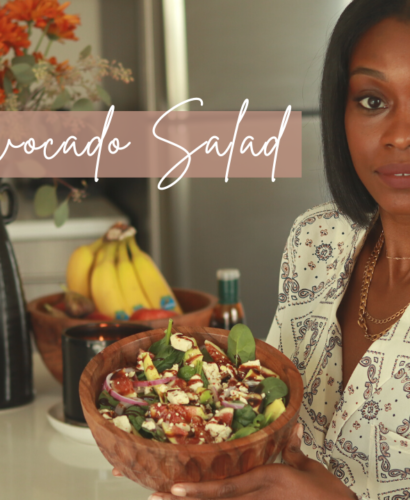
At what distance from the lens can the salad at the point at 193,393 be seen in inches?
20.1

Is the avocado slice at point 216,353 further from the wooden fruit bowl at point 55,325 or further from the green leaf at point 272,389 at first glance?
the wooden fruit bowl at point 55,325

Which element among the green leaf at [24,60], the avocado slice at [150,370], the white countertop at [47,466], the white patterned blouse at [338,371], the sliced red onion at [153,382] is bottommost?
the white countertop at [47,466]

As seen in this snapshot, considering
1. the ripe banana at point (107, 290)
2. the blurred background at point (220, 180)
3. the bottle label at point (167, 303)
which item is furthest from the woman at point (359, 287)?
the blurred background at point (220, 180)

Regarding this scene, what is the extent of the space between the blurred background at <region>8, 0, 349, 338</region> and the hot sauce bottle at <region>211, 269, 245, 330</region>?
924mm

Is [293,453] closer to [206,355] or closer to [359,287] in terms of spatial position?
[206,355]

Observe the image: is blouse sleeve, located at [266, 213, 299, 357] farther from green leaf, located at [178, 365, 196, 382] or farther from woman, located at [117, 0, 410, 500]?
green leaf, located at [178, 365, 196, 382]

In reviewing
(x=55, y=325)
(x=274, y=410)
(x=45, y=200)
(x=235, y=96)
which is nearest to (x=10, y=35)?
(x=45, y=200)

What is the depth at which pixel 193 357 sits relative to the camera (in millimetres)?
602

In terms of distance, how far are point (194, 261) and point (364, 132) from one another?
1289mm

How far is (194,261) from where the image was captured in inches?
79.4

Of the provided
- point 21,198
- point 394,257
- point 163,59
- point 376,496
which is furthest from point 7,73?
point 21,198

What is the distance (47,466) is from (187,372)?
1.12 ft

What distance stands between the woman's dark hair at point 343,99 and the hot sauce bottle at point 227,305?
240 mm

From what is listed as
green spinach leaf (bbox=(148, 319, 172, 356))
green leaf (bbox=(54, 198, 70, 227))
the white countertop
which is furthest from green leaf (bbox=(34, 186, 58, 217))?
green spinach leaf (bbox=(148, 319, 172, 356))
